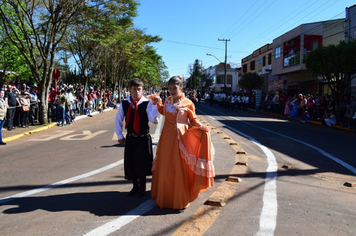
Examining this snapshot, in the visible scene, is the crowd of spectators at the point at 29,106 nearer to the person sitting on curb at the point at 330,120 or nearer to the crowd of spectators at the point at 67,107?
the crowd of spectators at the point at 67,107

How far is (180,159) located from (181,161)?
0.10ft

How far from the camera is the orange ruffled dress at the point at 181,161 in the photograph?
4.36 m

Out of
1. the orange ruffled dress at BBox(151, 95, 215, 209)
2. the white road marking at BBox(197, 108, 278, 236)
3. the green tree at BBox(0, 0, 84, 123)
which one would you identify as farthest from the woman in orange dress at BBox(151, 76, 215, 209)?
the green tree at BBox(0, 0, 84, 123)

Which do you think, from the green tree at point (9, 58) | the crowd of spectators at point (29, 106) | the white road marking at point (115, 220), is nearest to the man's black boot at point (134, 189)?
the white road marking at point (115, 220)

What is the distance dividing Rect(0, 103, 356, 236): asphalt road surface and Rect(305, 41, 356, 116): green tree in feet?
33.8

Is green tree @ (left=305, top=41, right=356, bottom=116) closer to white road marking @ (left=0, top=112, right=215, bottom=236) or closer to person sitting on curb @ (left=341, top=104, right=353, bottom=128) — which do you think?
person sitting on curb @ (left=341, top=104, right=353, bottom=128)

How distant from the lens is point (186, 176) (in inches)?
173

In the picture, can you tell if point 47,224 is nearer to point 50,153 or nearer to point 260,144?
point 50,153

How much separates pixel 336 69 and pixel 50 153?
50.7 feet

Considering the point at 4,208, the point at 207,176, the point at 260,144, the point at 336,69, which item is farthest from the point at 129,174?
the point at 336,69

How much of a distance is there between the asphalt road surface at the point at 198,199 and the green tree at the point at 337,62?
1031 centimetres

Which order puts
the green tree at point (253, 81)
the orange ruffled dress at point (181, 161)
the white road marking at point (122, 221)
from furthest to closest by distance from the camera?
the green tree at point (253, 81), the orange ruffled dress at point (181, 161), the white road marking at point (122, 221)

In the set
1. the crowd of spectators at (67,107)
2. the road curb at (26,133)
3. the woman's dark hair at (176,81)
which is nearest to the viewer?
the woman's dark hair at (176,81)

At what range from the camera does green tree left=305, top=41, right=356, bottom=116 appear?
17141 millimetres
